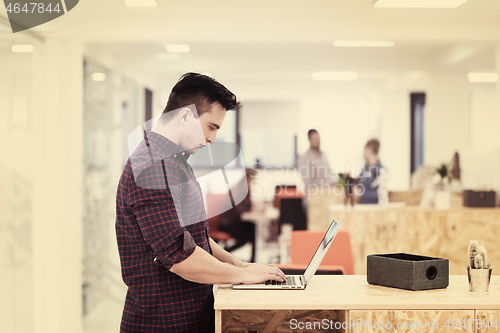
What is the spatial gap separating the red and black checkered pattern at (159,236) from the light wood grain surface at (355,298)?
146 mm

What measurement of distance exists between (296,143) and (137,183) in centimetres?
340

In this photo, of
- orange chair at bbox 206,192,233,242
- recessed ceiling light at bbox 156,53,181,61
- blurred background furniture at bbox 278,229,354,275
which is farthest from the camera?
orange chair at bbox 206,192,233,242

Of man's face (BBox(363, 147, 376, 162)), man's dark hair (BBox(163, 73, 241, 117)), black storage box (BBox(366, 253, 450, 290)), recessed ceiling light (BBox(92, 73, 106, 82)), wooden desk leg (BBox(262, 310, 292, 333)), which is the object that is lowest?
wooden desk leg (BBox(262, 310, 292, 333))

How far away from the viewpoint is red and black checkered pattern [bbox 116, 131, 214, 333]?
1.39 metres

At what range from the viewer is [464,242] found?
385 cm

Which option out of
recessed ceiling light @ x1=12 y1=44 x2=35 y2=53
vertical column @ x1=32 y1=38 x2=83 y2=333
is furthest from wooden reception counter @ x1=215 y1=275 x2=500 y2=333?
recessed ceiling light @ x1=12 y1=44 x2=35 y2=53

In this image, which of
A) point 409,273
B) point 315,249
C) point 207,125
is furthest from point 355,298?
point 315,249

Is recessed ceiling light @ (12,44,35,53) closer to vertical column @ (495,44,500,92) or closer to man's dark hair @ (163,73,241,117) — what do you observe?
man's dark hair @ (163,73,241,117)

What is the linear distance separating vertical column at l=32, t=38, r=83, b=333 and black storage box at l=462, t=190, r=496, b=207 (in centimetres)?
329

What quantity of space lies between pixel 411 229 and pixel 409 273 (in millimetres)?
2441

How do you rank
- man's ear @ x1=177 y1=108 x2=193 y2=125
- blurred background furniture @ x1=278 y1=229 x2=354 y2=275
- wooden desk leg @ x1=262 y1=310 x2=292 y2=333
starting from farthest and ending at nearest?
blurred background furniture @ x1=278 y1=229 x2=354 y2=275 → wooden desk leg @ x1=262 y1=310 x2=292 y2=333 → man's ear @ x1=177 y1=108 x2=193 y2=125

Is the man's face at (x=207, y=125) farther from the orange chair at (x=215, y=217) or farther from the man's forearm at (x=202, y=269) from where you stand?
the orange chair at (x=215, y=217)

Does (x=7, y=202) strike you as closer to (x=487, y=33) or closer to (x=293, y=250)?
(x=293, y=250)

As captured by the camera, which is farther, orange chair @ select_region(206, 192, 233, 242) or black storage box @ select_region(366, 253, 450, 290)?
orange chair @ select_region(206, 192, 233, 242)
